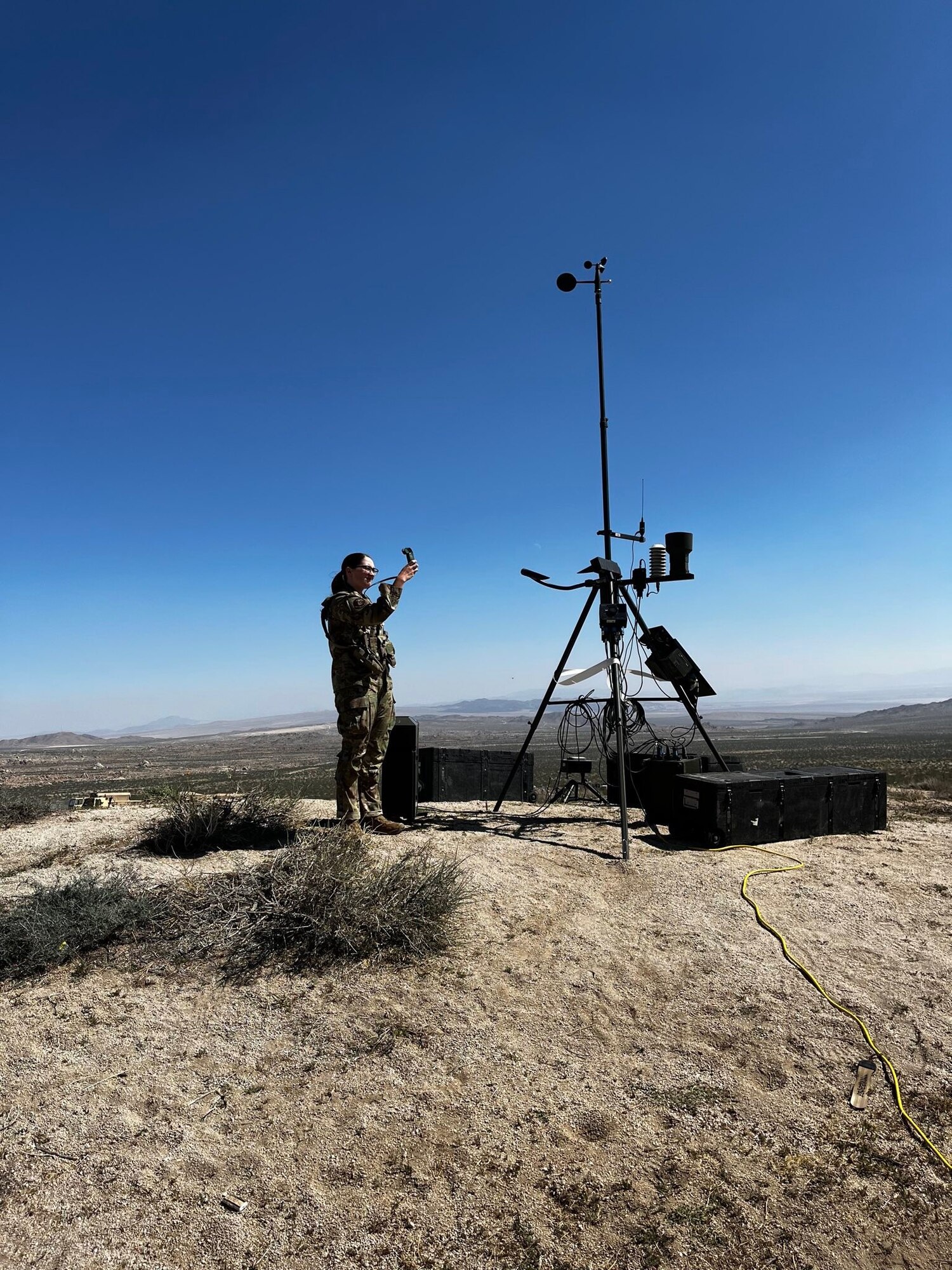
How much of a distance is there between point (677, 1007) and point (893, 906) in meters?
2.65

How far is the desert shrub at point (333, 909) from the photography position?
4258 mm

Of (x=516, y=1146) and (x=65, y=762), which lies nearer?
(x=516, y=1146)

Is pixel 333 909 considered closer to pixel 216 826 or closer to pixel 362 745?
pixel 362 745

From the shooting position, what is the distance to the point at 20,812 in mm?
7777

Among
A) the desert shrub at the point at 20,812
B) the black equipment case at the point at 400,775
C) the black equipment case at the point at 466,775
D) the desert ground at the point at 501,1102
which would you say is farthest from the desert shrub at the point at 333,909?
the black equipment case at the point at 466,775

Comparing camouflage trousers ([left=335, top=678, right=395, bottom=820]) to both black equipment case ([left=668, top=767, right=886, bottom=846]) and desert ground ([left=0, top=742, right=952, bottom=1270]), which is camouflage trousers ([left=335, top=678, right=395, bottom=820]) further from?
black equipment case ([left=668, top=767, right=886, bottom=846])

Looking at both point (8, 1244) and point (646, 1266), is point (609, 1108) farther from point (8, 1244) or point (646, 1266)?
point (8, 1244)

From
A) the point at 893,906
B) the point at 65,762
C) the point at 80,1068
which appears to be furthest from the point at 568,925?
the point at 65,762

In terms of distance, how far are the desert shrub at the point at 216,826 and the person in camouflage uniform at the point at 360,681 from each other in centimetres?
76

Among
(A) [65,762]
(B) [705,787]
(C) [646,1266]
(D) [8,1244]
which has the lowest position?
(A) [65,762]

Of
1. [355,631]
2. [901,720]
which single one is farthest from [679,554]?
[901,720]

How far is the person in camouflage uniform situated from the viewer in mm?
6320

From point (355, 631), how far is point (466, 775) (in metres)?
4.78

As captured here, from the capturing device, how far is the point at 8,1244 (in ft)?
7.84
